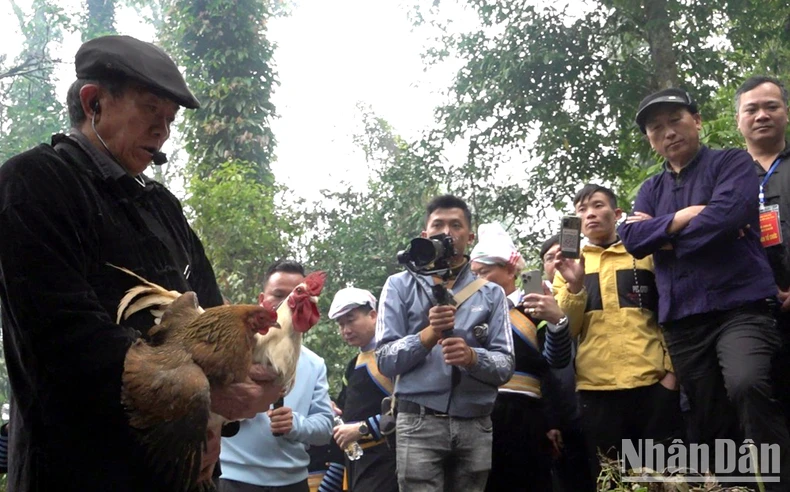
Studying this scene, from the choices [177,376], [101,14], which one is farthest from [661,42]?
[101,14]

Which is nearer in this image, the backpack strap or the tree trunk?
the backpack strap

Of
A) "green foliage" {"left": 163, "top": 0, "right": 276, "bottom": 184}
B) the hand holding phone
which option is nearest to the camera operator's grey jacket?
the hand holding phone

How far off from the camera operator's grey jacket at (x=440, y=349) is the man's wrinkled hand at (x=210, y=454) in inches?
72.3

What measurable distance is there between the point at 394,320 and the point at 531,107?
6318 mm

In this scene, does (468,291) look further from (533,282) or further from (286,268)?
(286,268)

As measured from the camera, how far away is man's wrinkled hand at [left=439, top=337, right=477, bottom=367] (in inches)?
144

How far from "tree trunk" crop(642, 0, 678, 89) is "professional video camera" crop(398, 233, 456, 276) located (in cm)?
602

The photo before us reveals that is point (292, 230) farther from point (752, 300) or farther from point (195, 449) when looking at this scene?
point (195, 449)

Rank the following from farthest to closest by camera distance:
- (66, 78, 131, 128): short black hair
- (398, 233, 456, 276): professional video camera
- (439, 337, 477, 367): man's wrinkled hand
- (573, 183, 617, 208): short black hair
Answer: (573, 183, 617, 208): short black hair < (398, 233, 456, 276): professional video camera < (439, 337, 477, 367): man's wrinkled hand < (66, 78, 131, 128): short black hair

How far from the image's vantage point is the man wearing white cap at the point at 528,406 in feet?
13.3

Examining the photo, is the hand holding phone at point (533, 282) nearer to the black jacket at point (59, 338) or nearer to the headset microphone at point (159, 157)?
the headset microphone at point (159, 157)

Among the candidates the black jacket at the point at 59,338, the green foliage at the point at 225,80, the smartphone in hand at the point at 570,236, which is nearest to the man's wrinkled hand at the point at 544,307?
the smartphone in hand at the point at 570,236

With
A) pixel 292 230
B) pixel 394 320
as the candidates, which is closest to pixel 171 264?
pixel 394 320

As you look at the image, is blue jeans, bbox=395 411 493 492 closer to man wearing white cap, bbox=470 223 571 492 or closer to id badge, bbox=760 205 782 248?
man wearing white cap, bbox=470 223 571 492
